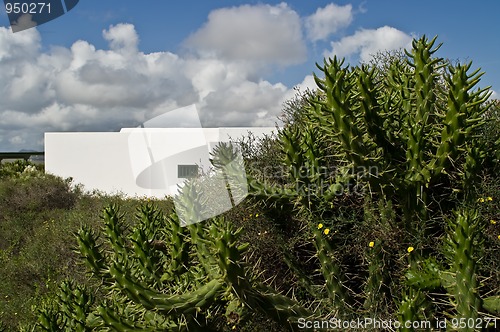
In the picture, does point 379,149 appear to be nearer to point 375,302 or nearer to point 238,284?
point 375,302

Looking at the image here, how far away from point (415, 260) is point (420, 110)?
0.97m

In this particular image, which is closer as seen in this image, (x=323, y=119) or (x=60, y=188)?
(x=323, y=119)

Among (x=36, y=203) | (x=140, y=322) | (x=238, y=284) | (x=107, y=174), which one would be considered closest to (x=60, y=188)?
(x=36, y=203)

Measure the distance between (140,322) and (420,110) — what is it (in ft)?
7.65

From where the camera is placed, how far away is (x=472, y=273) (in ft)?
9.58


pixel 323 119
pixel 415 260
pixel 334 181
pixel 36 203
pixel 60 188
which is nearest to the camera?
pixel 323 119

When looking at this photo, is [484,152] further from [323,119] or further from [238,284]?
[238,284]

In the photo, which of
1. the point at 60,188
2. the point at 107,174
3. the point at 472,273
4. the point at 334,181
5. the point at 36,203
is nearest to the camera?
the point at 472,273

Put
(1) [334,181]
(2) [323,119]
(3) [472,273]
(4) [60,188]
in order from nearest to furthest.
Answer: (3) [472,273] → (2) [323,119] → (1) [334,181] → (4) [60,188]

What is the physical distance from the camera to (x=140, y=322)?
365cm

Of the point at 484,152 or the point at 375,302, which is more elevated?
the point at 484,152

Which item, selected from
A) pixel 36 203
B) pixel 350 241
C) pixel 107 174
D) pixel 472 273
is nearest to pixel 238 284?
pixel 350 241

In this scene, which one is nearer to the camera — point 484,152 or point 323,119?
point 323,119

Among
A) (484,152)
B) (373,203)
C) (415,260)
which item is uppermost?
(484,152)
